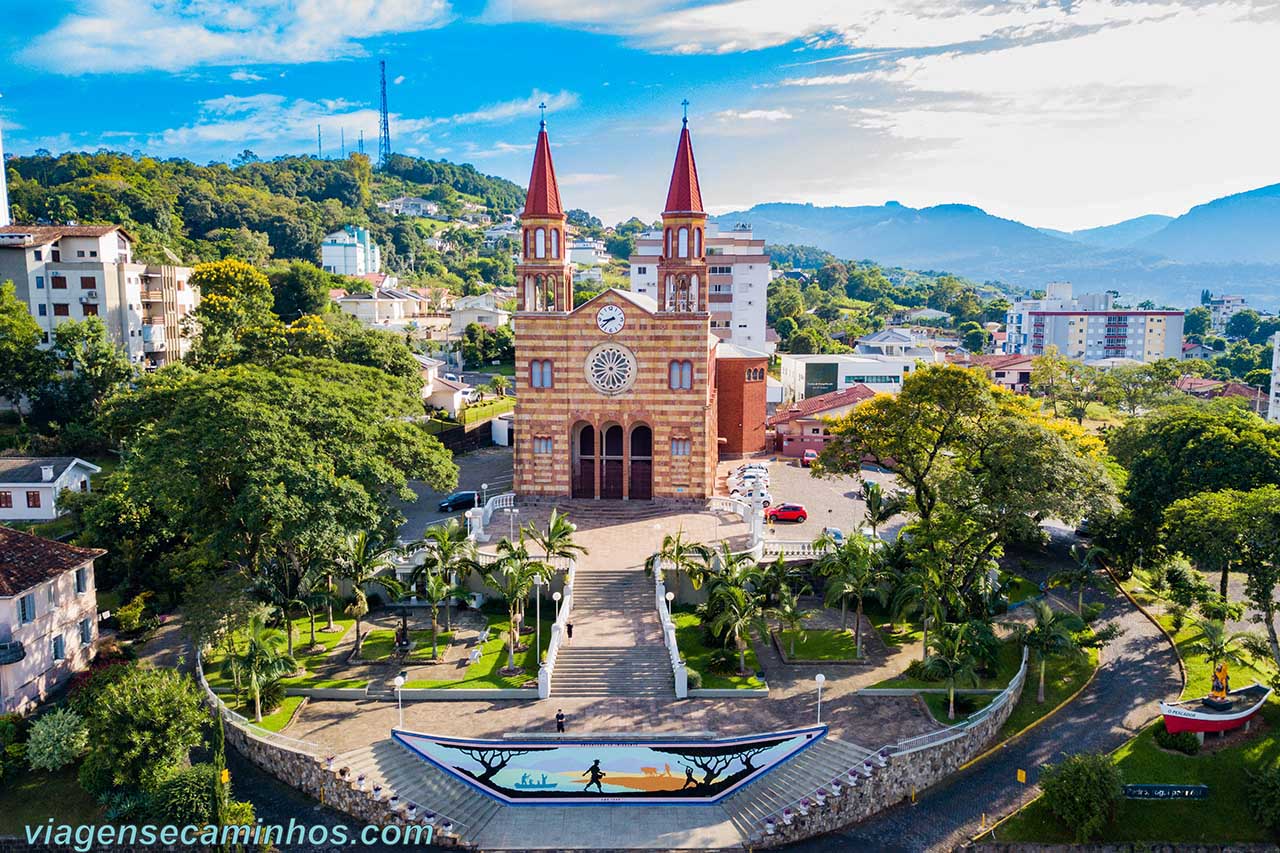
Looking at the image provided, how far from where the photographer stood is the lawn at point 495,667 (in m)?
32.0

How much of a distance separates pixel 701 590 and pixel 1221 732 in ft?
64.8

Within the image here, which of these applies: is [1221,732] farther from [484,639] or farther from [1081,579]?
[484,639]

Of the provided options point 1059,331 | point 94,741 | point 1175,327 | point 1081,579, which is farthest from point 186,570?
point 1175,327

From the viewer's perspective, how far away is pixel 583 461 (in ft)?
160

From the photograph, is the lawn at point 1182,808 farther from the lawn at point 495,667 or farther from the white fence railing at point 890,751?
the lawn at point 495,667

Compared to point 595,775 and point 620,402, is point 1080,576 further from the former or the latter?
point 595,775

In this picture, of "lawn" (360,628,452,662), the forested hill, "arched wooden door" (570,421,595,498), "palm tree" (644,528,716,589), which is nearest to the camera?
"lawn" (360,628,452,662)

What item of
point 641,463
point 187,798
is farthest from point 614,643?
point 641,463

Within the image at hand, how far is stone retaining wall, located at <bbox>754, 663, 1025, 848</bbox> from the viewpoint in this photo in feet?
85.8

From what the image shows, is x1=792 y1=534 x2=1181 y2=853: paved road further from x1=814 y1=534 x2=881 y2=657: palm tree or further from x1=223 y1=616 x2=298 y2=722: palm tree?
x1=223 y1=616 x2=298 y2=722: palm tree

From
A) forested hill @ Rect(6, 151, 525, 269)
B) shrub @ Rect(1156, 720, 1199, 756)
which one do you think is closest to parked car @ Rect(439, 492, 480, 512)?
shrub @ Rect(1156, 720, 1199, 756)

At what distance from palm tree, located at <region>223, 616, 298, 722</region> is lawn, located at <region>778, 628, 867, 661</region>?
758 inches

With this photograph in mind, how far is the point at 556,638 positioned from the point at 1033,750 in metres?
17.2

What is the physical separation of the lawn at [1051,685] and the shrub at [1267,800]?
634 centimetres
